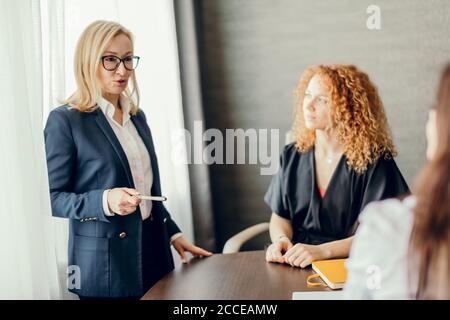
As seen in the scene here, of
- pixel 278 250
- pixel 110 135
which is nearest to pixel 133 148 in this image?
pixel 110 135

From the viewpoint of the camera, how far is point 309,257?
1240mm

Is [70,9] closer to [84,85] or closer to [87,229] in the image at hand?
[84,85]

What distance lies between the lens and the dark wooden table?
1097 millimetres

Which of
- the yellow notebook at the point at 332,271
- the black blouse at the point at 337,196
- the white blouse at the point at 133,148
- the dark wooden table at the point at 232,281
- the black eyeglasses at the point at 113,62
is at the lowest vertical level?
the dark wooden table at the point at 232,281

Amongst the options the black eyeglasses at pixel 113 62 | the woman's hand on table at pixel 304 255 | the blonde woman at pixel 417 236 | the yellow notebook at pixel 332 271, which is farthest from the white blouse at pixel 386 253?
the black eyeglasses at pixel 113 62

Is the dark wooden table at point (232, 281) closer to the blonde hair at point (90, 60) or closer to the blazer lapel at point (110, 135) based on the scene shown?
the blazer lapel at point (110, 135)

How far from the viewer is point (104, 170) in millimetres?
1211

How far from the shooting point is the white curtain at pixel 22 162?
3.48 ft

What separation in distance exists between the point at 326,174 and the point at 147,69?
615 millimetres

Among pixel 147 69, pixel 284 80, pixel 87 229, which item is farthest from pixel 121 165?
pixel 284 80

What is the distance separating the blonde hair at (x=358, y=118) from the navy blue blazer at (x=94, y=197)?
1.66 feet

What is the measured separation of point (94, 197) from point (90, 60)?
0.32 metres

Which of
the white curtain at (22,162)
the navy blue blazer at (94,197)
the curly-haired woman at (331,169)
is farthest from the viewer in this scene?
the curly-haired woman at (331,169)

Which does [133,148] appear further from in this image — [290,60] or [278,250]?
[290,60]
